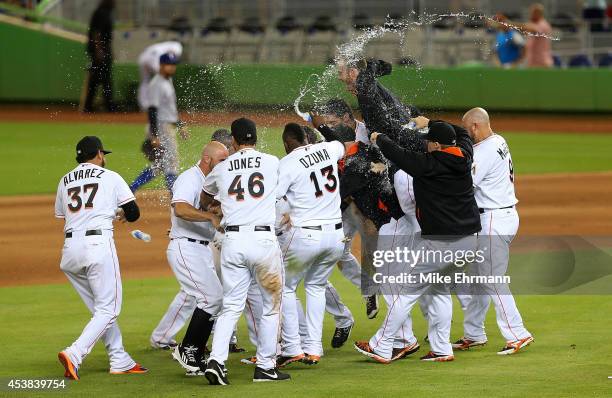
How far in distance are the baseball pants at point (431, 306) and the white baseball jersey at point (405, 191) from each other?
382mm

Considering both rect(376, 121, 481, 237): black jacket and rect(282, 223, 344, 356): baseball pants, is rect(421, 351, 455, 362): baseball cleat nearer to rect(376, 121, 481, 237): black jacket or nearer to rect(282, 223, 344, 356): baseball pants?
rect(282, 223, 344, 356): baseball pants

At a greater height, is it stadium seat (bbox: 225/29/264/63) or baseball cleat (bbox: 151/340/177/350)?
stadium seat (bbox: 225/29/264/63)

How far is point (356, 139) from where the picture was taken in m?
9.34

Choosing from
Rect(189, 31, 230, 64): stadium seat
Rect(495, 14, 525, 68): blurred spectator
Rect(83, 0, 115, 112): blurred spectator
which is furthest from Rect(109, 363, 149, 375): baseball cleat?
Rect(189, 31, 230, 64): stadium seat

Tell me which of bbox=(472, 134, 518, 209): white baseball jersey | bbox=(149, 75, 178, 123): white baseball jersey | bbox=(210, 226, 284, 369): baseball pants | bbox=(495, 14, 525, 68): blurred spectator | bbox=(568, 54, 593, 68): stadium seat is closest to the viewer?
bbox=(210, 226, 284, 369): baseball pants

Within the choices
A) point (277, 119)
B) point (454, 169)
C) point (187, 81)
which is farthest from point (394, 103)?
point (187, 81)

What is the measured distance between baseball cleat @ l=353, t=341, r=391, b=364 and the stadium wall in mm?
12553

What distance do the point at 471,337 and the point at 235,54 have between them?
19728 millimetres

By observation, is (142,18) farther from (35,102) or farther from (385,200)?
(385,200)

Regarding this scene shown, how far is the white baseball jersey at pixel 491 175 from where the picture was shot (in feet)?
29.2

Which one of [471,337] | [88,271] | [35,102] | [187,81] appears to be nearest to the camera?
[88,271]

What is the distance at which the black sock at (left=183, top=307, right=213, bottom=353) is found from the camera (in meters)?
8.15

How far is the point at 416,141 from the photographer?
9234 mm

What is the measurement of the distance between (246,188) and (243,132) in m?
0.43
